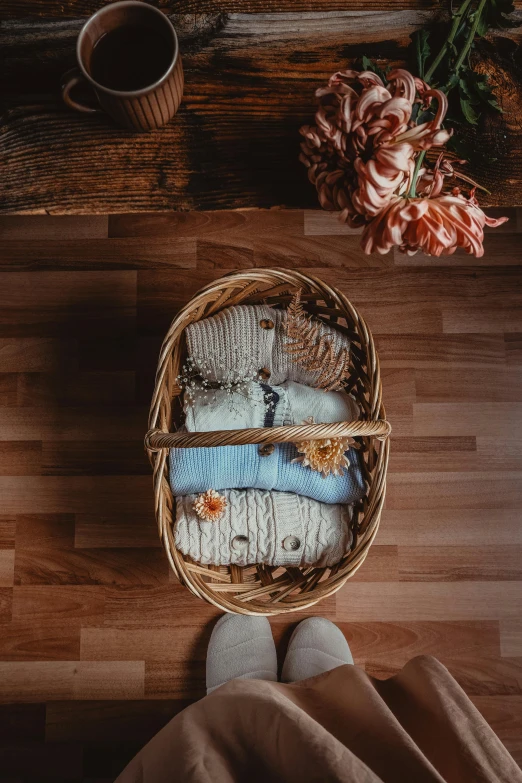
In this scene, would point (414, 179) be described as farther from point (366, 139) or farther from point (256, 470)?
point (256, 470)

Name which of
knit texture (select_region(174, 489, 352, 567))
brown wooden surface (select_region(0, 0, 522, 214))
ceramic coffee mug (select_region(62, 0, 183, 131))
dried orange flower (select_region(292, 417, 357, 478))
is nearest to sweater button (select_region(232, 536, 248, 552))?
knit texture (select_region(174, 489, 352, 567))

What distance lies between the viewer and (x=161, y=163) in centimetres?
75

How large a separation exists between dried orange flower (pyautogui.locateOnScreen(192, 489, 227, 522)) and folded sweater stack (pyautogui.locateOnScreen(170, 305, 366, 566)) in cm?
1

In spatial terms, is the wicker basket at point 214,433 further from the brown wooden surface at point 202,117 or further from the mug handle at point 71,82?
the mug handle at point 71,82

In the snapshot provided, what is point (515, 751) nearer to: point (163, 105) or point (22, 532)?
point (22, 532)

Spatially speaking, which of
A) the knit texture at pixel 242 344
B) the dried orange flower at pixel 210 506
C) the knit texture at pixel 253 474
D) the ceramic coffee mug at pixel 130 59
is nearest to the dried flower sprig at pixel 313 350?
the knit texture at pixel 242 344

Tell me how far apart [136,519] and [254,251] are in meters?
0.58

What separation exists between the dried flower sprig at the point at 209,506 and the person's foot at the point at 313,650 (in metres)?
0.39

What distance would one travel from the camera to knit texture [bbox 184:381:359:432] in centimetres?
90

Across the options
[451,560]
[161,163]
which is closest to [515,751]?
[451,560]

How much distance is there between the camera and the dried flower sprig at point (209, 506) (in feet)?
2.93

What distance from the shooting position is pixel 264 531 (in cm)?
91

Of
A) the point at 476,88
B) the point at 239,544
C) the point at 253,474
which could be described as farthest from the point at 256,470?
the point at 476,88

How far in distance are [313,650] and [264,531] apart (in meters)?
0.36
